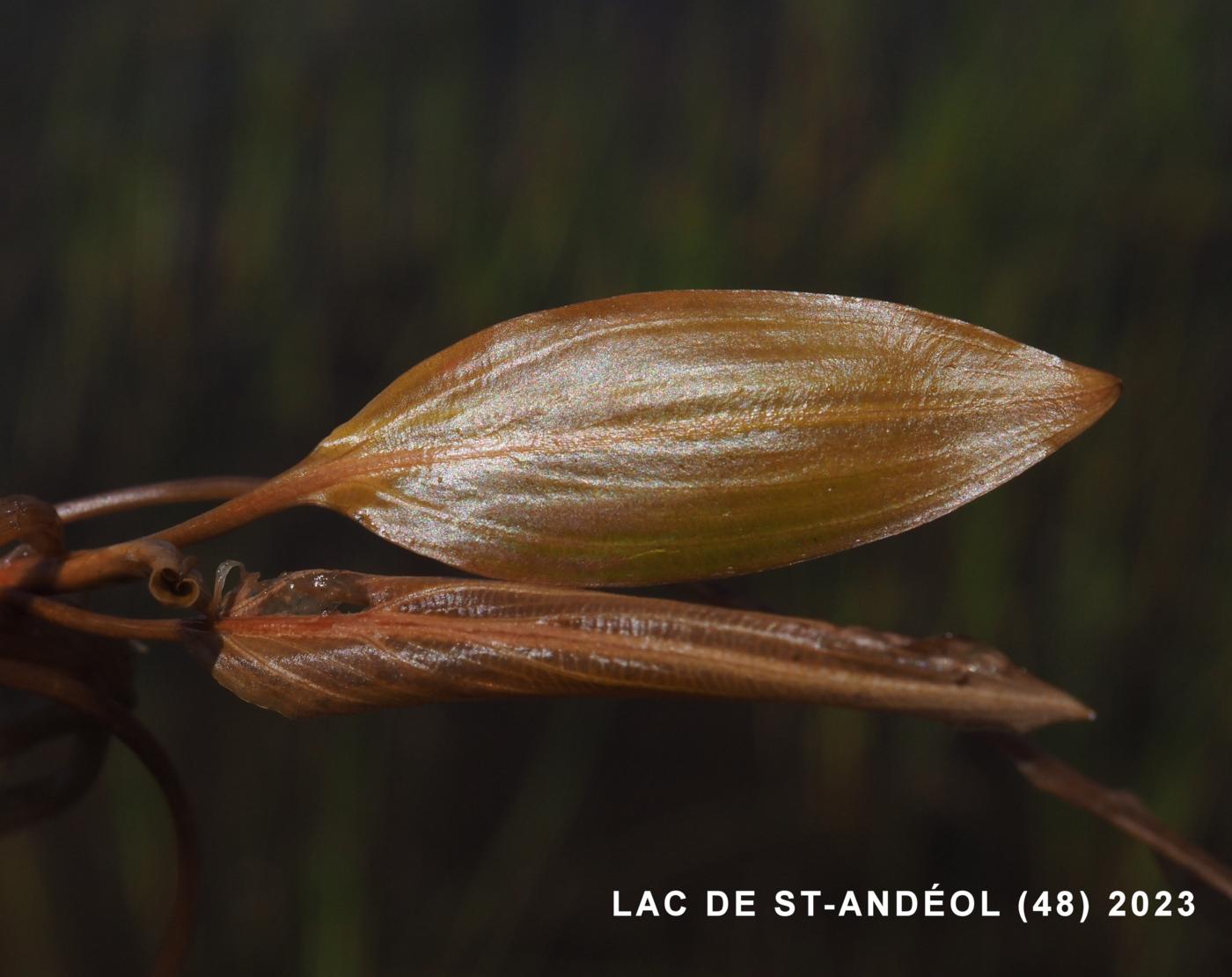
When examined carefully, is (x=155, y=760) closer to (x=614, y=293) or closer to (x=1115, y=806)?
(x=1115, y=806)

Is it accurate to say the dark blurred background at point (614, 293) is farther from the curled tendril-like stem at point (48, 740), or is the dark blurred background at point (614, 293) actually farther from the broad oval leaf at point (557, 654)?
the broad oval leaf at point (557, 654)

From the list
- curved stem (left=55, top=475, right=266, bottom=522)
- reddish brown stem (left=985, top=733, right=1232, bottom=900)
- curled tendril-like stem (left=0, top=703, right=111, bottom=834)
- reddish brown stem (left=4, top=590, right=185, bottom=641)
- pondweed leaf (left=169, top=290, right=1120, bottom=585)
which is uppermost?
pondweed leaf (left=169, top=290, right=1120, bottom=585)

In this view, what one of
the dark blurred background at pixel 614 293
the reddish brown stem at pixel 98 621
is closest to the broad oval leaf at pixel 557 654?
the reddish brown stem at pixel 98 621

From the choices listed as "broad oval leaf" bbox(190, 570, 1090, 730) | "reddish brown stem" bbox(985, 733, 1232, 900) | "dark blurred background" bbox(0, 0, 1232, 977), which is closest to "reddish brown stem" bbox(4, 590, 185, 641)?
"broad oval leaf" bbox(190, 570, 1090, 730)

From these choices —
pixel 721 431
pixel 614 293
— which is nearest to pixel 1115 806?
pixel 721 431

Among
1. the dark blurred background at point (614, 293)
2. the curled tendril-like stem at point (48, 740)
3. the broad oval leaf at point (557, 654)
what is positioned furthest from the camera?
the dark blurred background at point (614, 293)

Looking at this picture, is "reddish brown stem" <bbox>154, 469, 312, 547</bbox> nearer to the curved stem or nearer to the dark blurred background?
the curved stem
